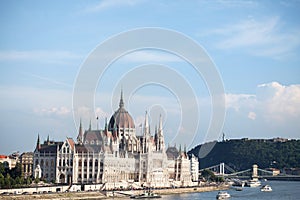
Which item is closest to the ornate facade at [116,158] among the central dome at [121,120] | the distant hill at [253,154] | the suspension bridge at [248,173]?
the central dome at [121,120]

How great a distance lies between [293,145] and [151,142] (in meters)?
98.8

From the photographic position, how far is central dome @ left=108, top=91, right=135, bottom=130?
326 ft

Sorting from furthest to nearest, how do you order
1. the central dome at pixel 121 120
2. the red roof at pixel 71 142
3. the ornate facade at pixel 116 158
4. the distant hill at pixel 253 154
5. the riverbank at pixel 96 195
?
the distant hill at pixel 253 154 → the central dome at pixel 121 120 → the red roof at pixel 71 142 → the ornate facade at pixel 116 158 → the riverbank at pixel 96 195

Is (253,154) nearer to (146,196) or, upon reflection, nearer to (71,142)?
(71,142)

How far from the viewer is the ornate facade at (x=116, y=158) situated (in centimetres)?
8275

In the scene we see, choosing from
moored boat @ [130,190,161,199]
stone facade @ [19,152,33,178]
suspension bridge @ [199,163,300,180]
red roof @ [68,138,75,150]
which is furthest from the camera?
suspension bridge @ [199,163,300,180]

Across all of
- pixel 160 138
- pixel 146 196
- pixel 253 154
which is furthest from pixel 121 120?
pixel 253 154

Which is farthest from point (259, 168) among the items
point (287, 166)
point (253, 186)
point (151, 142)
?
point (151, 142)

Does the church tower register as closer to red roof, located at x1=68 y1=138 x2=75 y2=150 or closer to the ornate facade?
the ornate facade

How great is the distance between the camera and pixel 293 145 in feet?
622

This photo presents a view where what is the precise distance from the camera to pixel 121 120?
10012 centimetres

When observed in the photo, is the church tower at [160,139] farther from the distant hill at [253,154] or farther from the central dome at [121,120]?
the distant hill at [253,154]

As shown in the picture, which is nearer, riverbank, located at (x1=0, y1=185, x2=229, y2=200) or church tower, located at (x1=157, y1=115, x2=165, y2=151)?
riverbank, located at (x1=0, y1=185, x2=229, y2=200)

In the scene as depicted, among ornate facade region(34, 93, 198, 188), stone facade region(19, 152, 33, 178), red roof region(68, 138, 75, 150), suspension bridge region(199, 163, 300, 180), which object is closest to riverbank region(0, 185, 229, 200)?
ornate facade region(34, 93, 198, 188)
